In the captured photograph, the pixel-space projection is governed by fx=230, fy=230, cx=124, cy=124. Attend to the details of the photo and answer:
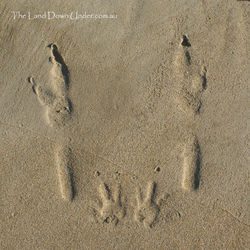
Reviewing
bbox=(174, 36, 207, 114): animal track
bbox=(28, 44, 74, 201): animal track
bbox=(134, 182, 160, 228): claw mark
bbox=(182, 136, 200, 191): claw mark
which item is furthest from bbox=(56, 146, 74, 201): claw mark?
bbox=(174, 36, 207, 114): animal track

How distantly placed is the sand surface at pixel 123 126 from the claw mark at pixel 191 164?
17 millimetres

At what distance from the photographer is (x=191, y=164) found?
2.74 meters

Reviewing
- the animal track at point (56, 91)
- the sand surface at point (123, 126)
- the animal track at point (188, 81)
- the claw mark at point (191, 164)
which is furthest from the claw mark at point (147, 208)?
the animal track at point (56, 91)

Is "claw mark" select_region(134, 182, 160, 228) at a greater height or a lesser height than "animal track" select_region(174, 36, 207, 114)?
lesser

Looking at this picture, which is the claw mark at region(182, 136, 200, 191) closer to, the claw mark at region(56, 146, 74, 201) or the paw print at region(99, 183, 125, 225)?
the paw print at region(99, 183, 125, 225)

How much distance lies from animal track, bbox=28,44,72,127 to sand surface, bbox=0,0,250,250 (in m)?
0.01

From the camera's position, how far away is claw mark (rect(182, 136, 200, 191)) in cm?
274

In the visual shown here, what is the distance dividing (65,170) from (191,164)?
1500 millimetres

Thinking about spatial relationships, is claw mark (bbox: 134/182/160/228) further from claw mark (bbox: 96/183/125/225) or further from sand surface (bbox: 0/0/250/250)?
claw mark (bbox: 96/183/125/225)

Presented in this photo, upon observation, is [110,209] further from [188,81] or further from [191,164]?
[188,81]

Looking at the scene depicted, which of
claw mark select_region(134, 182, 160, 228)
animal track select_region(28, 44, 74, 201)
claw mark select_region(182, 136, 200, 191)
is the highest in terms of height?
animal track select_region(28, 44, 74, 201)

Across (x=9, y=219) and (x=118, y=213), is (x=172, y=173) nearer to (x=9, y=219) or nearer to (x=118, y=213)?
(x=118, y=213)

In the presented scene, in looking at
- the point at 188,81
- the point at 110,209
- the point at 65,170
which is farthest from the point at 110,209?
the point at 188,81

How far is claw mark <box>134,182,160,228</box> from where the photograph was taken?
275 cm
